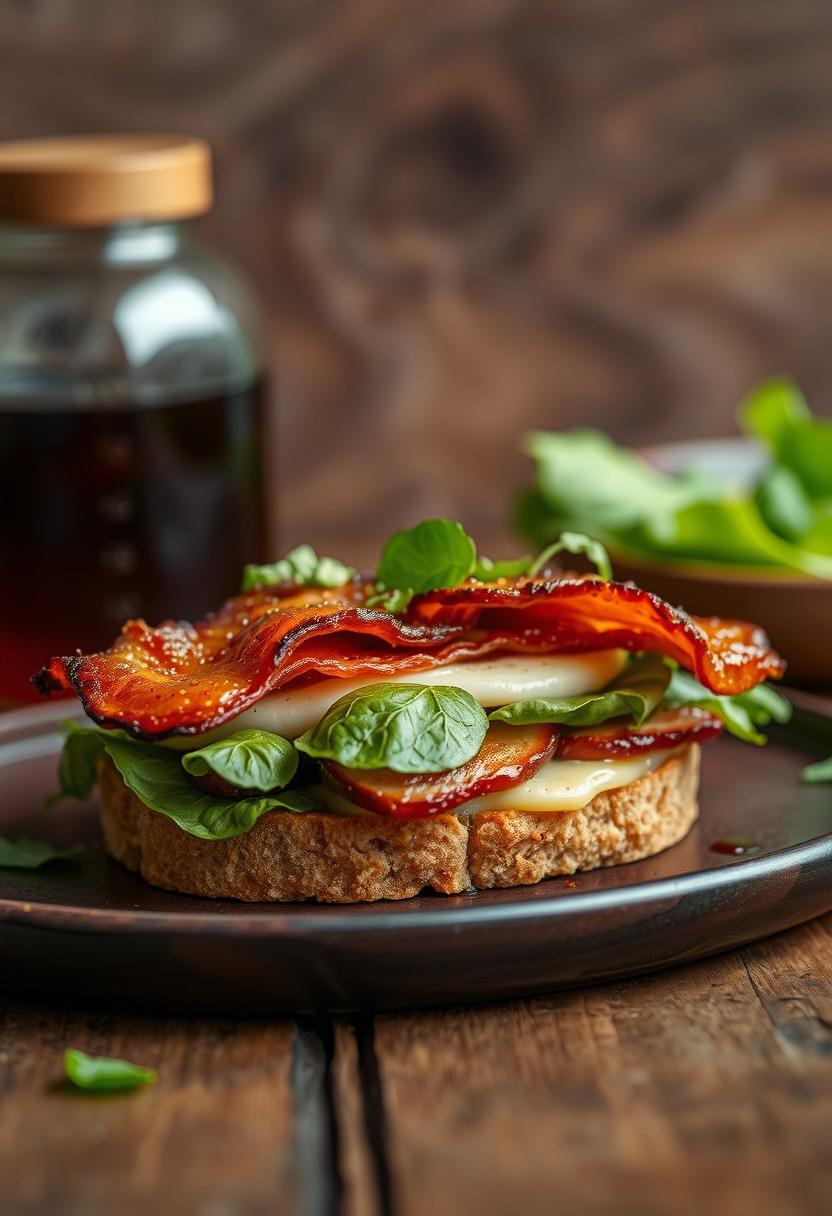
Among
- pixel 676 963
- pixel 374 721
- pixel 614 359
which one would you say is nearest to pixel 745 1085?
pixel 676 963

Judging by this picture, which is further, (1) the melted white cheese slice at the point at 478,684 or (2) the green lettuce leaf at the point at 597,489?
(2) the green lettuce leaf at the point at 597,489

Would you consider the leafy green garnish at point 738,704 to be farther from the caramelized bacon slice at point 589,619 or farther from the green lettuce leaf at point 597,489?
the green lettuce leaf at point 597,489

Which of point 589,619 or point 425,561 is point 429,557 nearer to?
point 425,561

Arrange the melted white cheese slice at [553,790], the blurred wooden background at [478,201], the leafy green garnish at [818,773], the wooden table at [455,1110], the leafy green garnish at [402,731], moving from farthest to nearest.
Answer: the blurred wooden background at [478,201]
the leafy green garnish at [818,773]
the melted white cheese slice at [553,790]
the leafy green garnish at [402,731]
the wooden table at [455,1110]

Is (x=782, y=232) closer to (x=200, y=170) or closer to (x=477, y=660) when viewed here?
(x=200, y=170)

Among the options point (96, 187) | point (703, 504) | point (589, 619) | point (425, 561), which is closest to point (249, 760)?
point (425, 561)

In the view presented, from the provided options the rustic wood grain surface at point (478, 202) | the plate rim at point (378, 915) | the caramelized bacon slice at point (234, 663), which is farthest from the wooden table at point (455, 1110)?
the rustic wood grain surface at point (478, 202)
